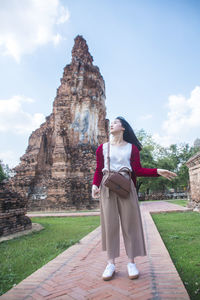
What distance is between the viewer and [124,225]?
2582 mm

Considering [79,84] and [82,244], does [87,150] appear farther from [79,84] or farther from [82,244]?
[82,244]

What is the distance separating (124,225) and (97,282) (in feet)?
2.19

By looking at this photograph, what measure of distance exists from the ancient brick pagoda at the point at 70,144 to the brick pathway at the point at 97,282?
43.6 ft

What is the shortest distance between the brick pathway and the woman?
6.8 inches

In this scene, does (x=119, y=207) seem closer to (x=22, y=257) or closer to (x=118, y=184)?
Result: (x=118, y=184)

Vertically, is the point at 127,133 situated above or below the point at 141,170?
above

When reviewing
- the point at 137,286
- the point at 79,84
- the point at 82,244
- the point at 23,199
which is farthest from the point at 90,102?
the point at 137,286

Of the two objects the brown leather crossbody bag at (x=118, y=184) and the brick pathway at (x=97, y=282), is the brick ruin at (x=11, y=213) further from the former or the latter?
the brown leather crossbody bag at (x=118, y=184)

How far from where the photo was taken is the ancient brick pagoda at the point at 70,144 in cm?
1648

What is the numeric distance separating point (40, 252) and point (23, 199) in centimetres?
321

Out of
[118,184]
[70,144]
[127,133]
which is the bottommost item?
[118,184]

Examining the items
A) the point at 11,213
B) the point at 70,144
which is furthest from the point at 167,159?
the point at 11,213

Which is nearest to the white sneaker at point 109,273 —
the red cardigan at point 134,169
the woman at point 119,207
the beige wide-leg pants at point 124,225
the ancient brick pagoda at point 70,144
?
the woman at point 119,207

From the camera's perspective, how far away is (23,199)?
6859mm
